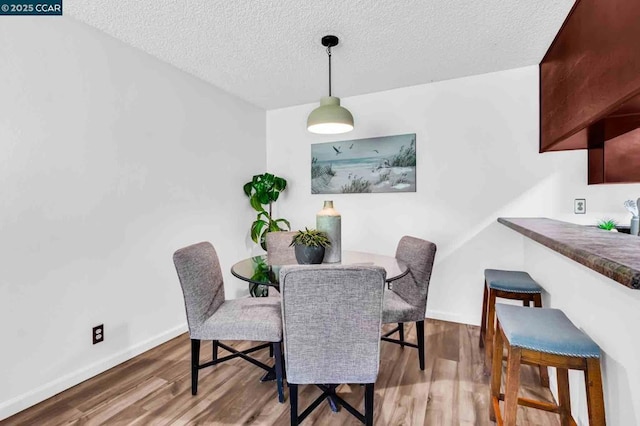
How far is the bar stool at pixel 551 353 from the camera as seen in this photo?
3.81 ft

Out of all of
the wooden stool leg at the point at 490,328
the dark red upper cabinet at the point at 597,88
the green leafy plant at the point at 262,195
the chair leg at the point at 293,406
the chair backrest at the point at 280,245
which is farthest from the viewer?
the green leafy plant at the point at 262,195

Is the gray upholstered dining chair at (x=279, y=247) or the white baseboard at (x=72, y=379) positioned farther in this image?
the gray upholstered dining chair at (x=279, y=247)

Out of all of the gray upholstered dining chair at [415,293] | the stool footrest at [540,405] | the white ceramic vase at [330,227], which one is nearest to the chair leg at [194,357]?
the white ceramic vase at [330,227]

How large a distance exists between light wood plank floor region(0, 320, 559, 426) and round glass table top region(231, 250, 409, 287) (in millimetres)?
754

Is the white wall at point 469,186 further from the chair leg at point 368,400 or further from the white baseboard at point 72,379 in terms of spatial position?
the white baseboard at point 72,379

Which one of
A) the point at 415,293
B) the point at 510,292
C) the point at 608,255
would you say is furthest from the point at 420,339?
the point at 608,255

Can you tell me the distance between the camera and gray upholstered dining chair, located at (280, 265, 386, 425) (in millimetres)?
1313

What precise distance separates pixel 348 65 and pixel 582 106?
1696mm

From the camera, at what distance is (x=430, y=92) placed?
3139 millimetres

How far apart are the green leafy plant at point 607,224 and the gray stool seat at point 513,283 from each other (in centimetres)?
82

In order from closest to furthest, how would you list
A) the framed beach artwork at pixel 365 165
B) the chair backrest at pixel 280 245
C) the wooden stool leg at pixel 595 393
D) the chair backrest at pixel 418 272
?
1. the wooden stool leg at pixel 595 393
2. the chair backrest at pixel 418 272
3. the chair backrest at pixel 280 245
4. the framed beach artwork at pixel 365 165

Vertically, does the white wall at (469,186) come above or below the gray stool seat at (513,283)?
above

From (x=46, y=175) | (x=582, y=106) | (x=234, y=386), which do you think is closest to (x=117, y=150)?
(x=46, y=175)

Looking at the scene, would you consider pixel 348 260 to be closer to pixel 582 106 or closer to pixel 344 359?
pixel 344 359
